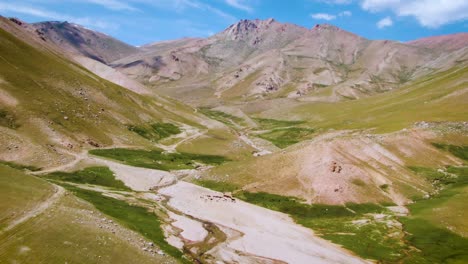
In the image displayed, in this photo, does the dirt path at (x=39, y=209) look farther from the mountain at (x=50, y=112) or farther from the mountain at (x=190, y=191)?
the mountain at (x=50, y=112)

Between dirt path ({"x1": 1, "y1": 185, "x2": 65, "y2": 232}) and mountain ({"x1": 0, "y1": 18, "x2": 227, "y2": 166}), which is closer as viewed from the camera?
dirt path ({"x1": 1, "y1": 185, "x2": 65, "y2": 232})

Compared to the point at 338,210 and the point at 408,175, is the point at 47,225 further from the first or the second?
the point at 408,175

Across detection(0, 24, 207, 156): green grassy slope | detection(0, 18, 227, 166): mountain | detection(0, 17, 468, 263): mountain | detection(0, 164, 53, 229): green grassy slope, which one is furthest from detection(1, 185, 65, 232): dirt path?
detection(0, 24, 207, 156): green grassy slope

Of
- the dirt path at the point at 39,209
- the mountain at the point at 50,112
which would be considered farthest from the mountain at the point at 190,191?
the mountain at the point at 50,112

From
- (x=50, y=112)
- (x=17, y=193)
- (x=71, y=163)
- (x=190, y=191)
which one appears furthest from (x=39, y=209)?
(x=50, y=112)

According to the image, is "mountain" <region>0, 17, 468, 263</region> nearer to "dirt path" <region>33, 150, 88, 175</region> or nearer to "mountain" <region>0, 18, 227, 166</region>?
"dirt path" <region>33, 150, 88, 175</region>

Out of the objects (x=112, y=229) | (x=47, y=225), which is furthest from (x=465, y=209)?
(x=47, y=225)

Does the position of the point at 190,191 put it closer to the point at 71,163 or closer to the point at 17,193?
the point at 71,163

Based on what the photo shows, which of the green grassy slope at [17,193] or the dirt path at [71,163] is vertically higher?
the green grassy slope at [17,193]
